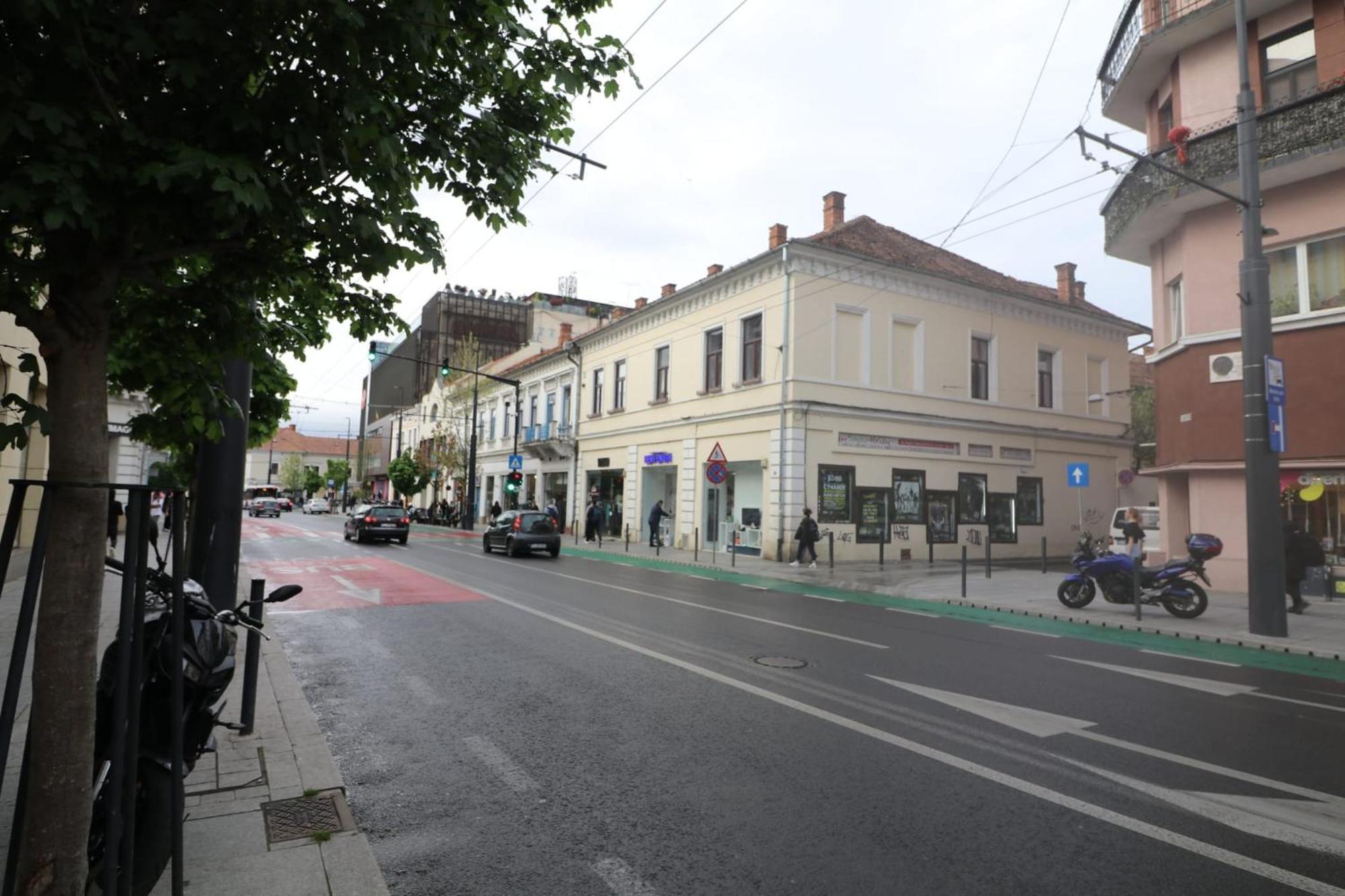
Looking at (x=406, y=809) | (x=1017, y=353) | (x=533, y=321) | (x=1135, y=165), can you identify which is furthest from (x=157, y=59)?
(x=533, y=321)

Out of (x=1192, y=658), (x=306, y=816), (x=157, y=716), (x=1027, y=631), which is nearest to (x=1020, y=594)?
(x=1027, y=631)

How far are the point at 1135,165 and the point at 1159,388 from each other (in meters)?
5.13

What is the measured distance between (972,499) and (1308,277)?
Answer: 1278 centimetres

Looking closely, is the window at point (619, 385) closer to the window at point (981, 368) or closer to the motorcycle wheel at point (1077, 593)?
the window at point (981, 368)

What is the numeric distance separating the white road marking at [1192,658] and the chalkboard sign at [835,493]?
1344 cm

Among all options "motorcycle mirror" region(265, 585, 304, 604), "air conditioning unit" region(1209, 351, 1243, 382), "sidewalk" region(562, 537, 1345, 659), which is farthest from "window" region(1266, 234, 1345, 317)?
"motorcycle mirror" region(265, 585, 304, 604)

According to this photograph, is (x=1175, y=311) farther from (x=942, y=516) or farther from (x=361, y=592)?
(x=361, y=592)

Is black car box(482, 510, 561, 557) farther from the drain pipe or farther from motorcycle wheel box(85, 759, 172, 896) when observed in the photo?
motorcycle wheel box(85, 759, 172, 896)

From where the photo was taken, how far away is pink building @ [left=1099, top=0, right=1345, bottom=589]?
14.1 metres

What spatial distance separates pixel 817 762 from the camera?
4.95 meters

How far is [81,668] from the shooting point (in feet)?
8.71

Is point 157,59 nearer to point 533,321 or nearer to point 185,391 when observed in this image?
point 185,391

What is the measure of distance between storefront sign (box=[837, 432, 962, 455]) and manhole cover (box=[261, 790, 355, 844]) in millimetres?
20499

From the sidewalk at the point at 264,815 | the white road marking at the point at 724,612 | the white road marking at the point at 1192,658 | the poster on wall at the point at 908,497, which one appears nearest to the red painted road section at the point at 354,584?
the white road marking at the point at 724,612
